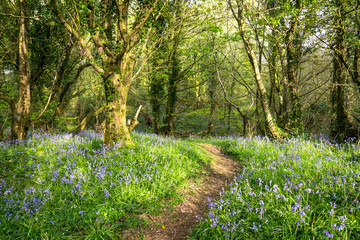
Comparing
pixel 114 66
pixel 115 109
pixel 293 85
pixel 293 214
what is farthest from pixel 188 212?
pixel 293 85

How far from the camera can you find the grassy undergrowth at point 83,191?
3354mm

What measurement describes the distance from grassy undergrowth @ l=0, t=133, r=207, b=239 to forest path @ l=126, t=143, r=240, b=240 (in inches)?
9.8

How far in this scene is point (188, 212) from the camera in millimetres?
4211

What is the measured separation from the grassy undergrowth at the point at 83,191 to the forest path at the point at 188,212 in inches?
9.8

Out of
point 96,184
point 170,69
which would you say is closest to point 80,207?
point 96,184

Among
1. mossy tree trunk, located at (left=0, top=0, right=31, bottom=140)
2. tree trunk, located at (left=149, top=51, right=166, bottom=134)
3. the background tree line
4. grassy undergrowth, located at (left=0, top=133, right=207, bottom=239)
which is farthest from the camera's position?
tree trunk, located at (left=149, top=51, right=166, bottom=134)

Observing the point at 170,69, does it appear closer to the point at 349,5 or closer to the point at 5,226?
the point at 349,5

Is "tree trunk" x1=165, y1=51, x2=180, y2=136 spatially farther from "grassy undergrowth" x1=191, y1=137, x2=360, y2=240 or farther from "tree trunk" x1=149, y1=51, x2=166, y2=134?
"grassy undergrowth" x1=191, y1=137, x2=360, y2=240

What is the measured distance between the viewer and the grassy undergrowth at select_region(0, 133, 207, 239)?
11.0ft

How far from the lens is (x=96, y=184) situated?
423 centimetres

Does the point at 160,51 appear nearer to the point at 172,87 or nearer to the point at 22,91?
the point at 172,87

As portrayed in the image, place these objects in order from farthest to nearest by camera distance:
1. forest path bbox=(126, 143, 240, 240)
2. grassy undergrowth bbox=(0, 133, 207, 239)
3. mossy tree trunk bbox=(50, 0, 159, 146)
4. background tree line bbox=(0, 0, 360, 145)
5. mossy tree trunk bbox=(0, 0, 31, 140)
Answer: mossy tree trunk bbox=(0, 0, 31, 140) → background tree line bbox=(0, 0, 360, 145) → mossy tree trunk bbox=(50, 0, 159, 146) → forest path bbox=(126, 143, 240, 240) → grassy undergrowth bbox=(0, 133, 207, 239)

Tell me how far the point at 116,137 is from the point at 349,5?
9.89m

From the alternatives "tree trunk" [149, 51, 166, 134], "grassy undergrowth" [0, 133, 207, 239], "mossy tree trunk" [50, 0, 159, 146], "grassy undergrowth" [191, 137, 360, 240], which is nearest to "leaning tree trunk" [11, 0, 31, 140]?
"grassy undergrowth" [0, 133, 207, 239]
